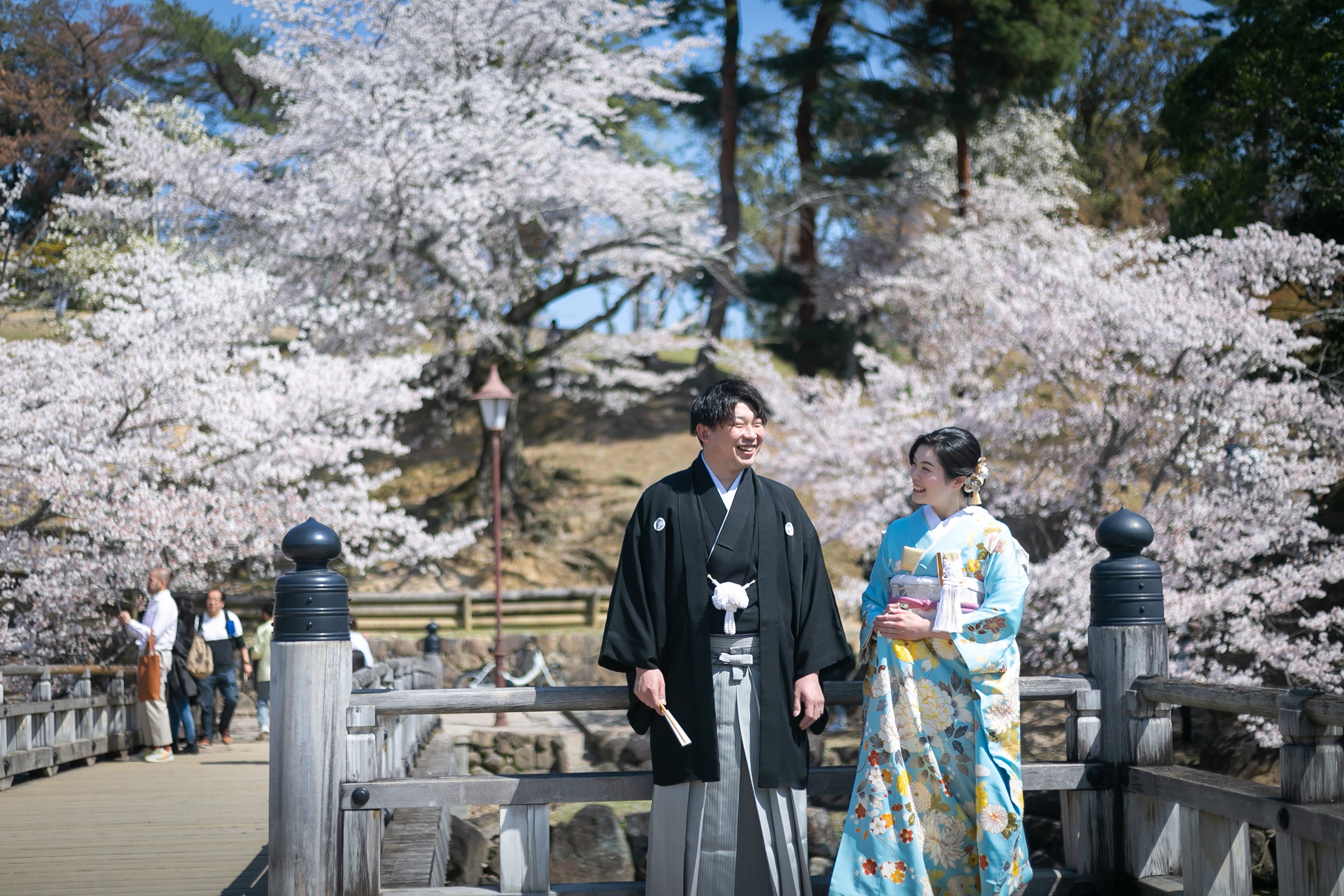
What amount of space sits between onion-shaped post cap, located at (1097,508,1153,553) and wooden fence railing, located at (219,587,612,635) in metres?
13.2

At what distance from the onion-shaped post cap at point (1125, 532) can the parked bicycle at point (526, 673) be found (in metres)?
10.4

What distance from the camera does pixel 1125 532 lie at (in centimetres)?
357

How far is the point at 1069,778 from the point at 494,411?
348 inches

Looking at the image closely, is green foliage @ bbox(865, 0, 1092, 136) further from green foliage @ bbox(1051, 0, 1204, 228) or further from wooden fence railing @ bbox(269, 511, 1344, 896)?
wooden fence railing @ bbox(269, 511, 1344, 896)

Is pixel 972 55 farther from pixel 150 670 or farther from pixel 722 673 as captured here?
pixel 722 673

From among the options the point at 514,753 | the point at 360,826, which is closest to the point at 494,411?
the point at 514,753

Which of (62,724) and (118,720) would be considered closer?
(62,724)

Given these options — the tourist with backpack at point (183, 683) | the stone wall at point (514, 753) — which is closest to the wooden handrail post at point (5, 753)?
the tourist with backpack at point (183, 683)

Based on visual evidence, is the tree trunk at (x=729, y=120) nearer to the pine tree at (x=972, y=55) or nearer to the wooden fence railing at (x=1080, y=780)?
the pine tree at (x=972, y=55)

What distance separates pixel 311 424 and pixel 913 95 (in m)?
12.3

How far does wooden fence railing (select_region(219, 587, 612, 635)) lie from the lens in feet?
52.4

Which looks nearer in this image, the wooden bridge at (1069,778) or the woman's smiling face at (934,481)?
the wooden bridge at (1069,778)

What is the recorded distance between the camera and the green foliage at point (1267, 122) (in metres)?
10.6

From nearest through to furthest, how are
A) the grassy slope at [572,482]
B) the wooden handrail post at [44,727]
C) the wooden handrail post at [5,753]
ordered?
1. the wooden handrail post at [5,753]
2. the wooden handrail post at [44,727]
3. the grassy slope at [572,482]
